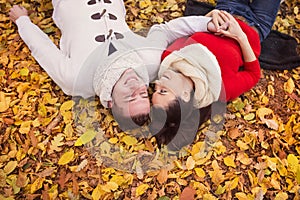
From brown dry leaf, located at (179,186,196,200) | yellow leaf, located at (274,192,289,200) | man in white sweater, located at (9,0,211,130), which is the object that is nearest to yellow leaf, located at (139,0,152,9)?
man in white sweater, located at (9,0,211,130)

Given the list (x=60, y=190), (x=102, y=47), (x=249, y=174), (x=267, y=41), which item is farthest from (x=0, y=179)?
(x=267, y=41)

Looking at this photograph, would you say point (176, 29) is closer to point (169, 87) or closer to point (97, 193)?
point (169, 87)

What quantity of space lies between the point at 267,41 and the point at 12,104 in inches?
58.6

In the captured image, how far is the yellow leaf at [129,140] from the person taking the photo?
7.32 ft

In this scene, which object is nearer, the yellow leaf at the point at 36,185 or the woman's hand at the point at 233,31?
the yellow leaf at the point at 36,185

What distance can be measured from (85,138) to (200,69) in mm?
636

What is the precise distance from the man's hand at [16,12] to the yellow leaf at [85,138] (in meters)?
0.82

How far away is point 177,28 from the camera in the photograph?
243 centimetres

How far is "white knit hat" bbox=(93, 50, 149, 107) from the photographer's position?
2.12 m

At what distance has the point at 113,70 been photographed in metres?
2.14

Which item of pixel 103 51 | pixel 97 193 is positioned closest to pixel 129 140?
pixel 97 193

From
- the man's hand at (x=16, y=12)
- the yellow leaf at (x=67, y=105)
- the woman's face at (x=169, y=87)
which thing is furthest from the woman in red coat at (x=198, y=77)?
the man's hand at (x=16, y=12)

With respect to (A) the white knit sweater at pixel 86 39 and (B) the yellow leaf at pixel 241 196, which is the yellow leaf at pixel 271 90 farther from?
(B) the yellow leaf at pixel 241 196

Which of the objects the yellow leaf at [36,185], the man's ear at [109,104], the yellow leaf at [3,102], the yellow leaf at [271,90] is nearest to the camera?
the yellow leaf at [36,185]
